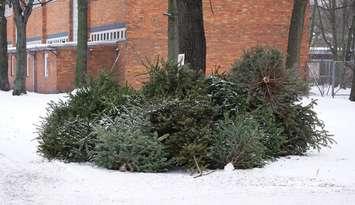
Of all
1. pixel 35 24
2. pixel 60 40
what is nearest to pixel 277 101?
pixel 60 40

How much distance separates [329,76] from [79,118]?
2937 cm

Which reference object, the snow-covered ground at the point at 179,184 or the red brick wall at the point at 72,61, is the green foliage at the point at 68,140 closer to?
the snow-covered ground at the point at 179,184

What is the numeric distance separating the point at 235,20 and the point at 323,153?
21.6 m

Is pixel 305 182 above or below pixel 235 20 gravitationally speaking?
below

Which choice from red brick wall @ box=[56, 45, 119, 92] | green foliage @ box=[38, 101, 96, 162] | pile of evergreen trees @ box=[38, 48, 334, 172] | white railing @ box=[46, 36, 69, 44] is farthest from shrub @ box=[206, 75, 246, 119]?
white railing @ box=[46, 36, 69, 44]

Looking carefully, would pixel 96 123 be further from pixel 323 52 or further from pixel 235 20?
pixel 323 52

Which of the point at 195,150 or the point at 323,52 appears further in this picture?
the point at 323,52

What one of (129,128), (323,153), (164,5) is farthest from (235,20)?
(129,128)

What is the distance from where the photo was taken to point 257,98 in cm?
1140

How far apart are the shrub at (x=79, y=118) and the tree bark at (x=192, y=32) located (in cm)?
186

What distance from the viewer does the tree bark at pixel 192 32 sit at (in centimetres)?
1309

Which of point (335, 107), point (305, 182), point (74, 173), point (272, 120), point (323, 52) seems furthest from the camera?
point (323, 52)

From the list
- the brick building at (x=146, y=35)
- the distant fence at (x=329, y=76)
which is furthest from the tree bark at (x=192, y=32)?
the distant fence at (x=329, y=76)

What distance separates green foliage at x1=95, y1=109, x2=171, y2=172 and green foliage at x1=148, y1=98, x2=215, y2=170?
207mm
